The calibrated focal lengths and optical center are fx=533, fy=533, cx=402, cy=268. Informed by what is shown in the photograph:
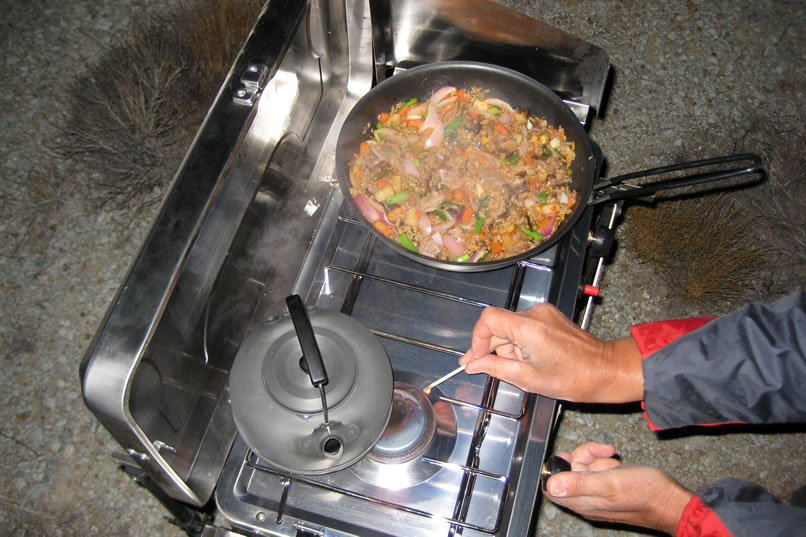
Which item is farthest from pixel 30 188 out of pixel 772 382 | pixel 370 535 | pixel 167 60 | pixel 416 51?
pixel 772 382

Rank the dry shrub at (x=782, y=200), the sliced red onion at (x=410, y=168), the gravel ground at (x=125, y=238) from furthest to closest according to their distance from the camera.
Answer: the dry shrub at (x=782, y=200) < the gravel ground at (x=125, y=238) < the sliced red onion at (x=410, y=168)

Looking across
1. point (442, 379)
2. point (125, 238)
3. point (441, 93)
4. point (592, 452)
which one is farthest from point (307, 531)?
point (125, 238)

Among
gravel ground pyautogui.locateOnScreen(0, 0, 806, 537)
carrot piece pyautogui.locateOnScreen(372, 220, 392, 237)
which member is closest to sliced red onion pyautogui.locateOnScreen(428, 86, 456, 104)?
carrot piece pyautogui.locateOnScreen(372, 220, 392, 237)

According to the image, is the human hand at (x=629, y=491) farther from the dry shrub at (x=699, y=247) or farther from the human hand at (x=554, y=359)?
the dry shrub at (x=699, y=247)

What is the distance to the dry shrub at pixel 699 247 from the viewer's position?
3006mm

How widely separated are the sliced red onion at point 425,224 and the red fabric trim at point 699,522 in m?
1.03

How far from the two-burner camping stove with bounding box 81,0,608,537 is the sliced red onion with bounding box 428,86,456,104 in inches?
9.2

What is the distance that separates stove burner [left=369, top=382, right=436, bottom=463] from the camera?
1.43 m

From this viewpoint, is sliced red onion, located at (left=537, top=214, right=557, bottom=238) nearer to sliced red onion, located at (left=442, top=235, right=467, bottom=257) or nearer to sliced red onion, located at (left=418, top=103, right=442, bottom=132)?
sliced red onion, located at (left=442, top=235, right=467, bottom=257)

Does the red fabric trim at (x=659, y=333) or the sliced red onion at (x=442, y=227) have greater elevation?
the sliced red onion at (x=442, y=227)

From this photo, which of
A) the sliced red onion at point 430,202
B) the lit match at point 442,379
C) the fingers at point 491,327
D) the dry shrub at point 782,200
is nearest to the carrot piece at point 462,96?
the sliced red onion at point 430,202

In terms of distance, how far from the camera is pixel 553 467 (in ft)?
4.44

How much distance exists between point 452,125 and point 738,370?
115 cm

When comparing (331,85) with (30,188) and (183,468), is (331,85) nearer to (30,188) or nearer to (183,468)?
(183,468)
